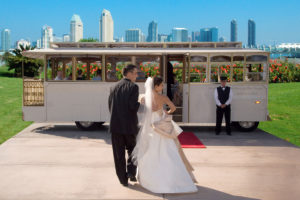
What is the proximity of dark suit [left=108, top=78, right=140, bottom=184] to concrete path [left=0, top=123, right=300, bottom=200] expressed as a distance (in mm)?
510

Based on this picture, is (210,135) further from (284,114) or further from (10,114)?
(10,114)

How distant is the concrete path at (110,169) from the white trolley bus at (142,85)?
0.82 meters

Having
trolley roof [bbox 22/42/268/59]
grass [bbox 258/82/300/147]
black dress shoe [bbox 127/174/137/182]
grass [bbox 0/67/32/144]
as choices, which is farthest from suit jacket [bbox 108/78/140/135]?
grass [bbox 258/82/300/147]

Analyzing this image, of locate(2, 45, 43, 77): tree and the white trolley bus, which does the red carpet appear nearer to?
the white trolley bus

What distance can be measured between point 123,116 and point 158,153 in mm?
814

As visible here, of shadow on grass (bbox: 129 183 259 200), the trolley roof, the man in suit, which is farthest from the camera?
the trolley roof

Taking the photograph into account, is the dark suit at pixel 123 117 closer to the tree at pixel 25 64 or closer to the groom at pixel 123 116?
the groom at pixel 123 116

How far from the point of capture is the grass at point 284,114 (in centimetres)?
1292

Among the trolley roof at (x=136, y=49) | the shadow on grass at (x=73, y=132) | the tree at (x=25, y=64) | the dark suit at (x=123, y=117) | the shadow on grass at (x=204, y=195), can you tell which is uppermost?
the tree at (x=25, y=64)

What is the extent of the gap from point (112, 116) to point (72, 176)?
5.20ft

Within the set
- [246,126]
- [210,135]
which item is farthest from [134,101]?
[246,126]

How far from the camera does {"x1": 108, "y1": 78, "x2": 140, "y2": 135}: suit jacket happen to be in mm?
6359

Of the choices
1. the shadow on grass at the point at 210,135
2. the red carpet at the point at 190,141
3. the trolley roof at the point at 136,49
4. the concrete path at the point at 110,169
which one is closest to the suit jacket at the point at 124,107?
the concrete path at the point at 110,169

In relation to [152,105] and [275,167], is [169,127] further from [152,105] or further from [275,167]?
[275,167]
